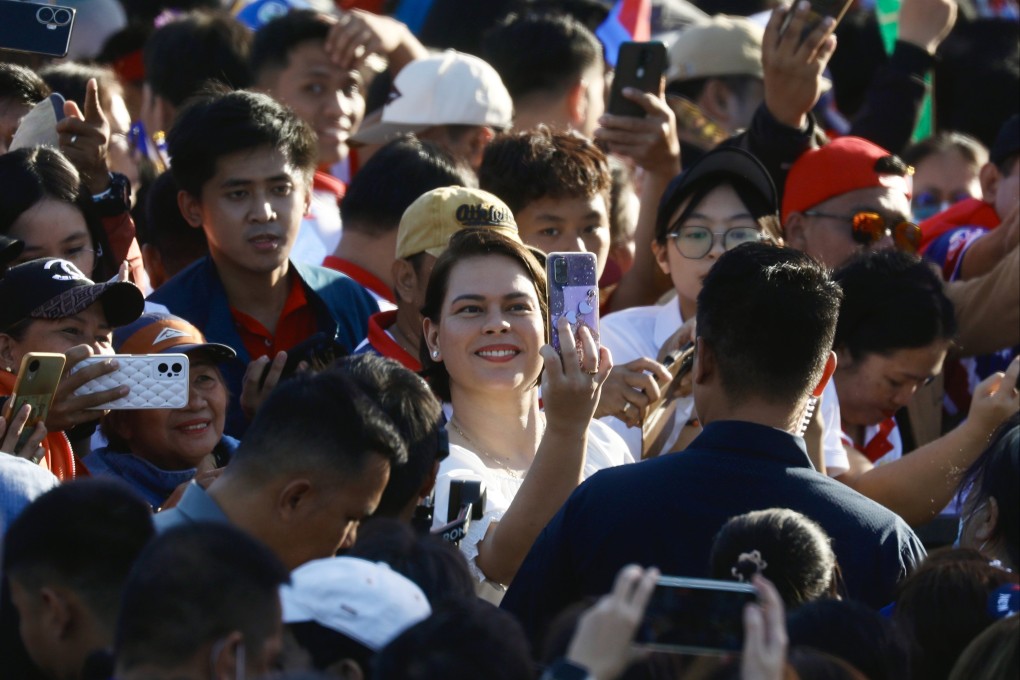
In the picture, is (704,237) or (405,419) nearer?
(405,419)

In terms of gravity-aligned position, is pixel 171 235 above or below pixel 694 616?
below

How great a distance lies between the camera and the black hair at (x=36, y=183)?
4.71 metres

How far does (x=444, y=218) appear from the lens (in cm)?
498

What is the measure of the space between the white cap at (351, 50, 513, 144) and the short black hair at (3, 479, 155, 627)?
3644mm

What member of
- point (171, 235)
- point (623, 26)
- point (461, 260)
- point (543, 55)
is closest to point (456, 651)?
point (461, 260)

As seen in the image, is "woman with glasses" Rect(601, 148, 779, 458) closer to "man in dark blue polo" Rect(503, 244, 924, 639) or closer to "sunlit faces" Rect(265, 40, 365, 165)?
"man in dark blue polo" Rect(503, 244, 924, 639)

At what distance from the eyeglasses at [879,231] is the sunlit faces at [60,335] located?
2.85m

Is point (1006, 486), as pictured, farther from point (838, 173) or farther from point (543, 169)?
point (838, 173)

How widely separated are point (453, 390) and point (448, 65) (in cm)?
224

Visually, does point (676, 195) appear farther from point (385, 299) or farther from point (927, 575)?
point (927, 575)

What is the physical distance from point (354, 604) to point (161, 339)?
2.03 m

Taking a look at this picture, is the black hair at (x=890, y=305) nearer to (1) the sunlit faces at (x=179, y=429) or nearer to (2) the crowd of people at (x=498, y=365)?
(2) the crowd of people at (x=498, y=365)

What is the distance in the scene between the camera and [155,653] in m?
2.41

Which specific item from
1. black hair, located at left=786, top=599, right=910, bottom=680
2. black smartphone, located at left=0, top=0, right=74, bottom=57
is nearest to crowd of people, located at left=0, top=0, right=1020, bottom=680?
black hair, located at left=786, top=599, right=910, bottom=680
